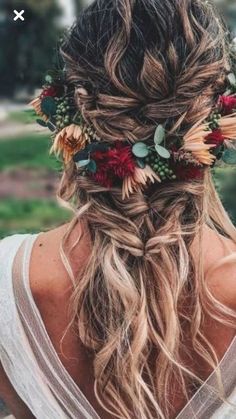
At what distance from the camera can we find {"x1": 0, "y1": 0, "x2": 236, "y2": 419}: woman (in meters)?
1.57

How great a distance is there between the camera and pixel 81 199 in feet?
5.57

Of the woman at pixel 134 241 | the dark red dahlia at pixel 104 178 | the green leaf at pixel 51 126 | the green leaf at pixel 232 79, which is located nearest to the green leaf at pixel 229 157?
the woman at pixel 134 241

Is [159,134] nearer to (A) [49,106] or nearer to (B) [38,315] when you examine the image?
(A) [49,106]

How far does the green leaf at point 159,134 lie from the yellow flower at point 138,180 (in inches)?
2.8

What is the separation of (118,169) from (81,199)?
124mm

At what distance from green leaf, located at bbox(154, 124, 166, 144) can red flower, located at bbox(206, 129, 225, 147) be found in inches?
4.6

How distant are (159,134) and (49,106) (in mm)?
299

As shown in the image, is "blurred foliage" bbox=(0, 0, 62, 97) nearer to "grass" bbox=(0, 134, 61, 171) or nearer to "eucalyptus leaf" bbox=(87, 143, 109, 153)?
"grass" bbox=(0, 134, 61, 171)

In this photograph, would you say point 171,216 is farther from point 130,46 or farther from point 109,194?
point 130,46

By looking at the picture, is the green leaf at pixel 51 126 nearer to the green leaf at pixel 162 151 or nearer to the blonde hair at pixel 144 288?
the blonde hair at pixel 144 288

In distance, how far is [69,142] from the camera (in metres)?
1.71

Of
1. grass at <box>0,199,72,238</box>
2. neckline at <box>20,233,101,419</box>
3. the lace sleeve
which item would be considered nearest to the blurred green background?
grass at <box>0,199,72,238</box>

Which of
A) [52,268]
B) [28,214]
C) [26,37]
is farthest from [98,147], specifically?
[26,37]

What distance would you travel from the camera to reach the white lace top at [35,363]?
172cm
